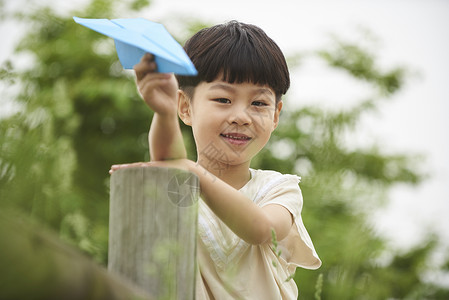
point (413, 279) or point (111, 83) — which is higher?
point (111, 83)

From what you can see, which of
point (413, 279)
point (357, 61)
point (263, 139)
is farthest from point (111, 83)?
point (263, 139)

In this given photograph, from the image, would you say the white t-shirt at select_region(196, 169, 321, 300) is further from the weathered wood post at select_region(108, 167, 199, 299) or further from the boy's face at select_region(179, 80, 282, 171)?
the weathered wood post at select_region(108, 167, 199, 299)

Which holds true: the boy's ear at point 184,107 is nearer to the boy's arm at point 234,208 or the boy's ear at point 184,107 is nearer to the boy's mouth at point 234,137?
the boy's mouth at point 234,137

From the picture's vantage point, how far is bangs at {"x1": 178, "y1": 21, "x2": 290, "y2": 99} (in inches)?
83.7

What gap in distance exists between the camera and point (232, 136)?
2.13 meters

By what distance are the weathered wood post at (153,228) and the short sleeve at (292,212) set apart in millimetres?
665

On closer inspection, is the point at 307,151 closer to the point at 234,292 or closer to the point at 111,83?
the point at 111,83

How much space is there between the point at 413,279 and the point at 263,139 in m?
5.88

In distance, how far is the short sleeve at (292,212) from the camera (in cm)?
209

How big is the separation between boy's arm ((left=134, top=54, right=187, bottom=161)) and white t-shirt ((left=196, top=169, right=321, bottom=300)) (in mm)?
512

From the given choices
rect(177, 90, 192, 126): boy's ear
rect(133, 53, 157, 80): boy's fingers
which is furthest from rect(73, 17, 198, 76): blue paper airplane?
rect(177, 90, 192, 126): boy's ear

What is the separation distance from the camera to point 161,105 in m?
1.57

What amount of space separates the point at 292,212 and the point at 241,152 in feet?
0.94

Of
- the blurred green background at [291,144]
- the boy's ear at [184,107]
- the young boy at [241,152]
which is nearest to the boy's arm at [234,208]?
the young boy at [241,152]
